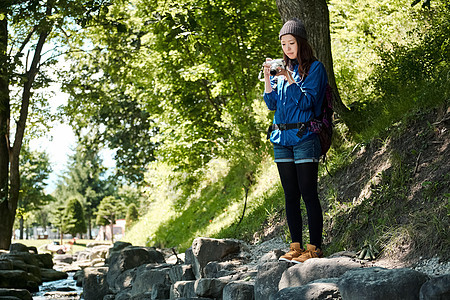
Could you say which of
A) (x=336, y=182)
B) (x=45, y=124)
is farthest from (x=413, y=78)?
(x=45, y=124)

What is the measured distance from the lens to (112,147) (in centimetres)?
2444

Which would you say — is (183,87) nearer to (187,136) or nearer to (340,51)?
(187,136)

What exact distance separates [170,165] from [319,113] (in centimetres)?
1116

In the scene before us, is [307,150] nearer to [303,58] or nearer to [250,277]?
[303,58]

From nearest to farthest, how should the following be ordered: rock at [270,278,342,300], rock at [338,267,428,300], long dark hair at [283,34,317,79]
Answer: rock at [338,267,428,300] → rock at [270,278,342,300] → long dark hair at [283,34,317,79]

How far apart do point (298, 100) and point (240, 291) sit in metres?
1.76

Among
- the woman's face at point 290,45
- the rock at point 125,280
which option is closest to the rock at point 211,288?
the woman's face at point 290,45

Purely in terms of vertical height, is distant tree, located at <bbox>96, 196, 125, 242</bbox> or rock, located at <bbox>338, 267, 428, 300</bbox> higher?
distant tree, located at <bbox>96, 196, 125, 242</bbox>

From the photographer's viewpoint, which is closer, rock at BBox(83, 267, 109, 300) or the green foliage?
rock at BBox(83, 267, 109, 300)

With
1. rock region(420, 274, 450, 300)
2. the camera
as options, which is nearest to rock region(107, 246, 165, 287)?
the camera

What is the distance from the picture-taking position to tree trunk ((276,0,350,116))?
767 cm

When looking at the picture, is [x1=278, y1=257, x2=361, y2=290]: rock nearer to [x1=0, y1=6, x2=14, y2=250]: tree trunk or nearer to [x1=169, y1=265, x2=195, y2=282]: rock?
[x1=169, y1=265, x2=195, y2=282]: rock

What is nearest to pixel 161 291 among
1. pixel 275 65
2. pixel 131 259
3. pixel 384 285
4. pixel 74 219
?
pixel 131 259

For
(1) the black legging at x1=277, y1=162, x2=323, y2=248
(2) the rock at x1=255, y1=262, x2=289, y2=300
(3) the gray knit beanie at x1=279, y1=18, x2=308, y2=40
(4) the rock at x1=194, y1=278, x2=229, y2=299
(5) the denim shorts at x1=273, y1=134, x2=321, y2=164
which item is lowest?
(4) the rock at x1=194, y1=278, x2=229, y2=299
